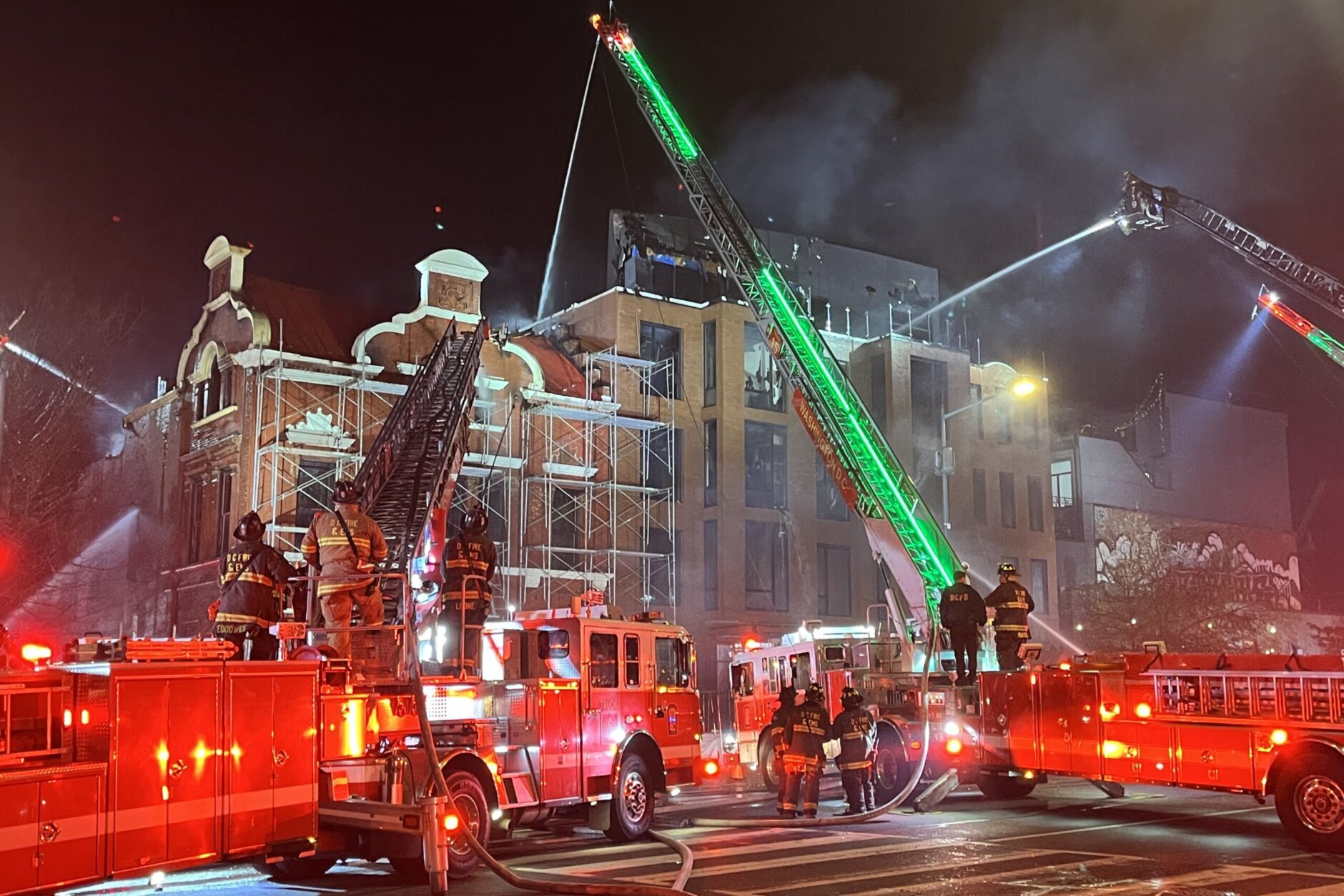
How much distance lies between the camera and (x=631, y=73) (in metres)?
21.3

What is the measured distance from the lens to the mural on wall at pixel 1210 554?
44906 mm

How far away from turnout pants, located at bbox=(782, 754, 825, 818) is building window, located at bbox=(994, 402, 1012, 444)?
27331mm

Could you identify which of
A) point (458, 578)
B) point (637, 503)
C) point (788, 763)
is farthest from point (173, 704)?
point (637, 503)

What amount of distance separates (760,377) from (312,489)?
13447mm

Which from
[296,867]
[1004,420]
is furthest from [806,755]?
[1004,420]

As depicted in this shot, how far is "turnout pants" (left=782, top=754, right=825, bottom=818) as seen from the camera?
14070 millimetres

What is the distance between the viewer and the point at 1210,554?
49.4m

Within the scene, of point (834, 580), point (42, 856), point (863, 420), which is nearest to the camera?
point (42, 856)

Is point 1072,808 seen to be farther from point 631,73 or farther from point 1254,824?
point 631,73

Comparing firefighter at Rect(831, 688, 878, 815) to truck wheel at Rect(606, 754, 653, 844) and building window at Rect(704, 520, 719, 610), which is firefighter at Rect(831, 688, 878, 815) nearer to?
truck wheel at Rect(606, 754, 653, 844)

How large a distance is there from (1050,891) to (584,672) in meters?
5.26

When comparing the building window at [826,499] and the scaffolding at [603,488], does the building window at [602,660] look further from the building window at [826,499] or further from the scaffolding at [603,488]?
the building window at [826,499]

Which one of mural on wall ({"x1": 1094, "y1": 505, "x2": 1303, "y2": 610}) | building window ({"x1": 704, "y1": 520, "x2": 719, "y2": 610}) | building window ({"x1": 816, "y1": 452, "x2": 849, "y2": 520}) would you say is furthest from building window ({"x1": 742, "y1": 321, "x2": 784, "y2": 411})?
mural on wall ({"x1": 1094, "y1": 505, "x2": 1303, "y2": 610})

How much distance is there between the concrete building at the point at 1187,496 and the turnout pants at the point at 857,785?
30.5 metres
